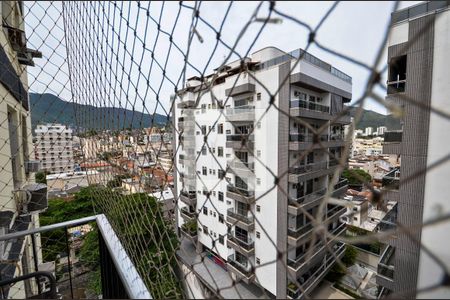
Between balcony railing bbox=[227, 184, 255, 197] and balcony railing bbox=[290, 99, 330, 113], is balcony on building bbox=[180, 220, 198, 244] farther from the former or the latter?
balcony railing bbox=[290, 99, 330, 113]

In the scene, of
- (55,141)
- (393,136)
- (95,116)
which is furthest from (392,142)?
(55,141)

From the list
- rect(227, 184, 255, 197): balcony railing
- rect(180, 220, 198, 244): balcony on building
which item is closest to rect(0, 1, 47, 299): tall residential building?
rect(180, 220, 198, 244): balcony on building

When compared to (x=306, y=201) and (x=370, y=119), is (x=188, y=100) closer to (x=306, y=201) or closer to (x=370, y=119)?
(x=370, y=119)

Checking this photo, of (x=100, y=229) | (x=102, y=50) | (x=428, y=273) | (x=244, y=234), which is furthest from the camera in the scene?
(x=244, y=234)

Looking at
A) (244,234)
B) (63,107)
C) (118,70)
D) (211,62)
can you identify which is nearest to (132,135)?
(118,70)

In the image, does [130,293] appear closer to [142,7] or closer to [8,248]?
[142,7]

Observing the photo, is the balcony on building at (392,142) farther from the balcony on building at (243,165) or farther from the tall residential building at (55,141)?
the tall residential building at (55,141)
